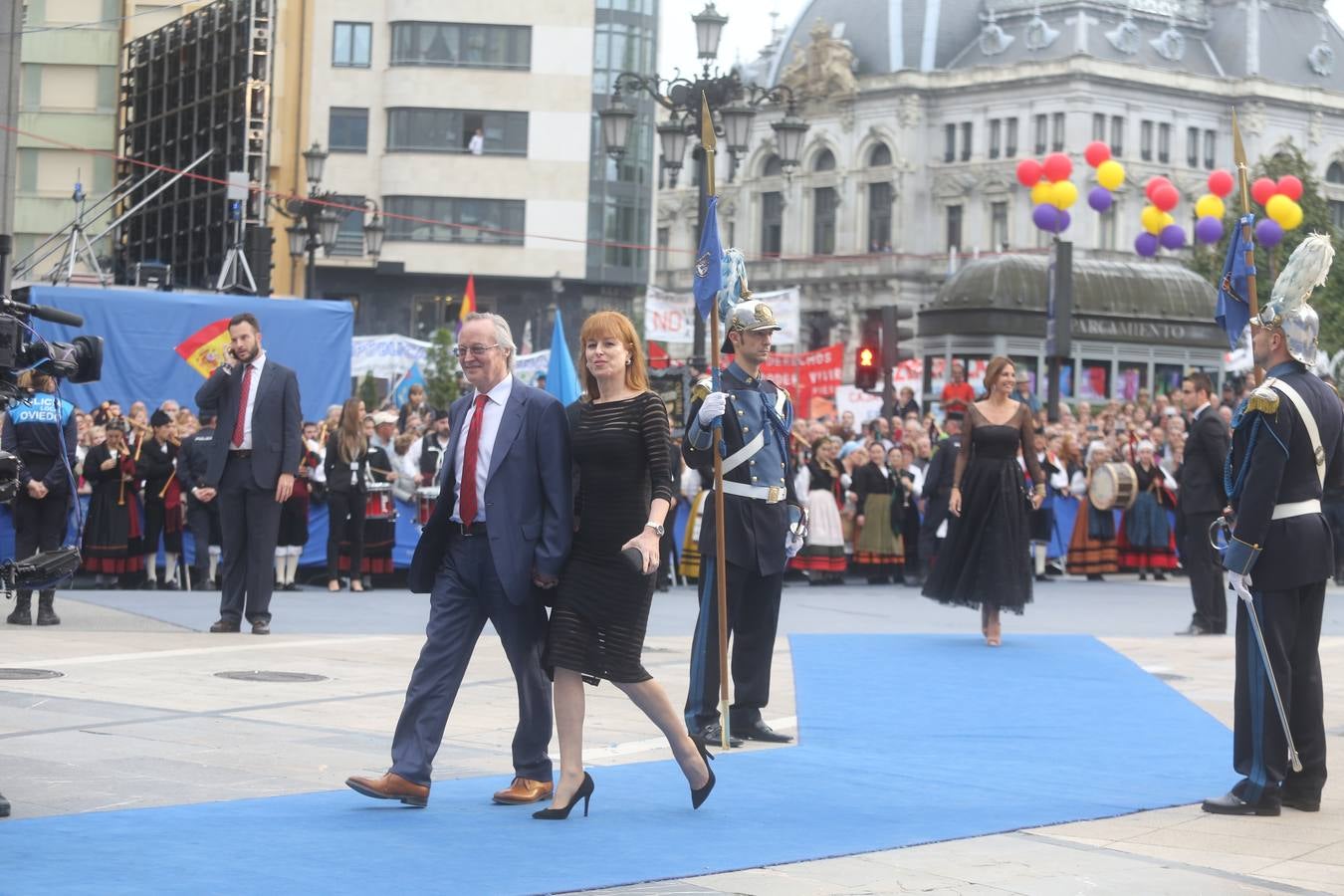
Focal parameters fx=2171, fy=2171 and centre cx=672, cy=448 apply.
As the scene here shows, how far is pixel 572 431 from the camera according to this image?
323 inches

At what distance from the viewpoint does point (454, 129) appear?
214ft

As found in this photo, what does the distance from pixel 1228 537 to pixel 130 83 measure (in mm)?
44767

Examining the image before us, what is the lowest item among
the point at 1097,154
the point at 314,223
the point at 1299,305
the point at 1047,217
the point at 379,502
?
the point at 379,502

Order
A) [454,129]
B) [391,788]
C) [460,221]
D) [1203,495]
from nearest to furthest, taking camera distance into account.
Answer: [391,788], [1203,495], [460,221], [454,129]

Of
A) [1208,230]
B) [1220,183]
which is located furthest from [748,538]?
[1208,230]

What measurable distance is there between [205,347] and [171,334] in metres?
0.40

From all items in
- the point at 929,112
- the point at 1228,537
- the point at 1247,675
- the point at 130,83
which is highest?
the point at 929,112

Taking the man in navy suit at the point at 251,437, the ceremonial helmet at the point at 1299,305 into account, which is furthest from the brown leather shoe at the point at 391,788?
the man in navy suit at the point at 251,437

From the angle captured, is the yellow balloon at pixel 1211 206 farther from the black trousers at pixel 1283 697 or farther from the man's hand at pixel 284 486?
the black trousers at pixel 1283 697

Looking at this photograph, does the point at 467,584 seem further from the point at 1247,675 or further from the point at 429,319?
the point at 429,319

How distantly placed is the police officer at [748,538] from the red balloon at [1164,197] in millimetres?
36316

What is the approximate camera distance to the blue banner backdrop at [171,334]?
2253 centimetres

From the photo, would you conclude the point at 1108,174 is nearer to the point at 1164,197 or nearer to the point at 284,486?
the point at 1164,197

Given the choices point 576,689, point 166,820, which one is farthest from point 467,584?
point 166,820
